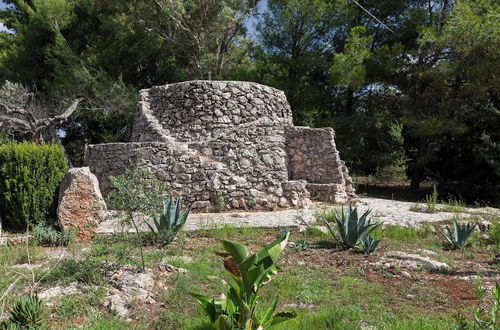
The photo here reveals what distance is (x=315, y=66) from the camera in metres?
17.1

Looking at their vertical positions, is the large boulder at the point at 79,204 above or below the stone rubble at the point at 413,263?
above

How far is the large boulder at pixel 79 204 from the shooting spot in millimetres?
6146

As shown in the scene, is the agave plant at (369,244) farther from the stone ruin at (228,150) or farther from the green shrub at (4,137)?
the green shrub at (4,137)

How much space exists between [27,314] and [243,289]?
1685 millimetres

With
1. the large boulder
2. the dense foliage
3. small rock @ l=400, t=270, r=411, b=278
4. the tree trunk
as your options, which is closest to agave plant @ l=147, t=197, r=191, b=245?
the large boulder

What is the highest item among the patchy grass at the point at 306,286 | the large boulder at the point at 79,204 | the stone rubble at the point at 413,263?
the large boulder at the point at 79,204

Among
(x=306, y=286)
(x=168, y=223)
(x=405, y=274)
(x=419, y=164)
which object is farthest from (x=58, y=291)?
(x=419, y=164)

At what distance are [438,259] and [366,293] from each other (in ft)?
6.29

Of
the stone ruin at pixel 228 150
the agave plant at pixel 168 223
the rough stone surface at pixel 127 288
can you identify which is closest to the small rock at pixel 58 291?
the rough stone surface at pixel 127 288

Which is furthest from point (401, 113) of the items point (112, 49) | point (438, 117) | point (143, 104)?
point (112, 49)

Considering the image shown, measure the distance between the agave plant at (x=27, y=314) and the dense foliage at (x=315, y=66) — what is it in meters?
12.9

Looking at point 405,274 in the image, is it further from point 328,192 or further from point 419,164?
point 419,164

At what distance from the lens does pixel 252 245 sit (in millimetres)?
5777

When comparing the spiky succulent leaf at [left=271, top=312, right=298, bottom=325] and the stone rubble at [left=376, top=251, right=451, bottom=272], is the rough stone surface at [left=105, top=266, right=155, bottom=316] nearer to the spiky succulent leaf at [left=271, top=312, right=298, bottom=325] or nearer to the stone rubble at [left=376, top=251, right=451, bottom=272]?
the spiky succulent leaf at [left=271, top=312, right=298, bottom=325]
